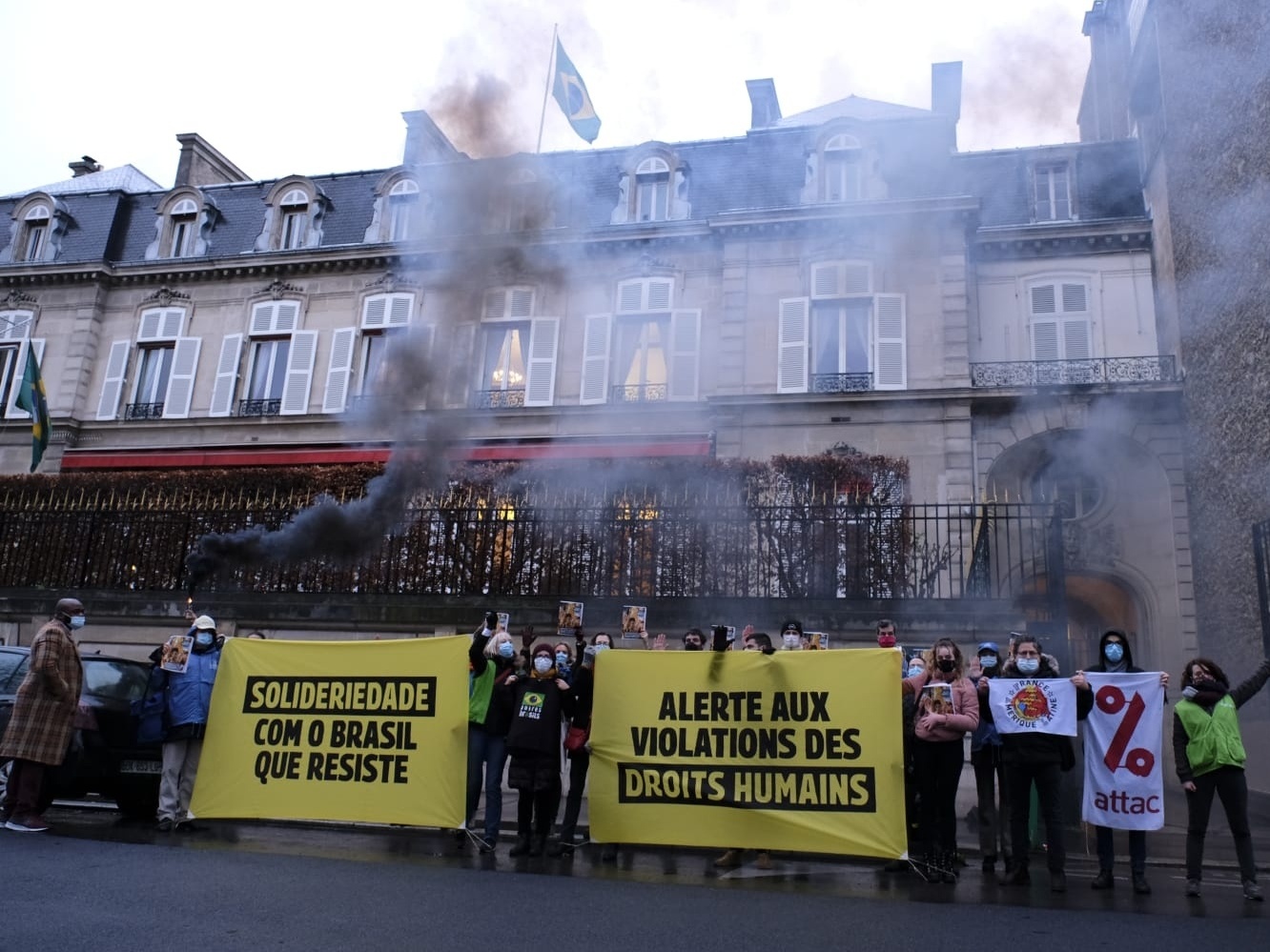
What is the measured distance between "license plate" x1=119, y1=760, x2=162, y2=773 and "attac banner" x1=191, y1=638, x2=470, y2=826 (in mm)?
621

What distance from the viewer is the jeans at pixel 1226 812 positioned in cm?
566

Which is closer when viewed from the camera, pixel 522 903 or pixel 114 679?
pixel 522 903

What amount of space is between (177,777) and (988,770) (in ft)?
18.9

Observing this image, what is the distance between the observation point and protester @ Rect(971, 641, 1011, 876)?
21.1ft

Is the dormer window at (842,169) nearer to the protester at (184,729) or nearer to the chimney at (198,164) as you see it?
the protester at (184,729)

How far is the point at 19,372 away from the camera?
21094 mm

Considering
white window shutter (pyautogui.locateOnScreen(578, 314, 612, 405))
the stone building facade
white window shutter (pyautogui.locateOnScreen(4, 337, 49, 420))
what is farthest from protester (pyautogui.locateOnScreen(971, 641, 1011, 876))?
white window shutter (pyautogui.locateOnScreen(4, 337, 49, 420))

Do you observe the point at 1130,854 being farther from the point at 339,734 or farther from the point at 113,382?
the point at 113,382

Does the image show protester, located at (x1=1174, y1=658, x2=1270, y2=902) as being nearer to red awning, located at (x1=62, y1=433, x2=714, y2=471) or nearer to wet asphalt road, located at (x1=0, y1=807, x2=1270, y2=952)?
wet asphalt road, located at (x1=0, y1=807, x2=1270, y2=952)

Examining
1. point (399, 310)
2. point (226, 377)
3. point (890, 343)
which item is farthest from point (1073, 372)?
point (226, 377)

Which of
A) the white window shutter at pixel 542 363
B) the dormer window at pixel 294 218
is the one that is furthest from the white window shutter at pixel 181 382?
the white window shutter at pixel 542 363

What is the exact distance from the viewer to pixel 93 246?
21.7 m

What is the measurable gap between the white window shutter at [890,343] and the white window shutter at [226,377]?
12515 millimetres

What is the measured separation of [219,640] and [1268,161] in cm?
1217
